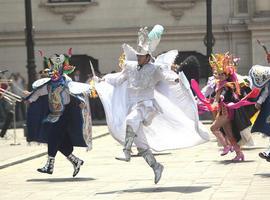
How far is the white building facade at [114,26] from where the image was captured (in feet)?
110

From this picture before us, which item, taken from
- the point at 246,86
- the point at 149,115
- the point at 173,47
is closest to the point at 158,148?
the point at 149,115

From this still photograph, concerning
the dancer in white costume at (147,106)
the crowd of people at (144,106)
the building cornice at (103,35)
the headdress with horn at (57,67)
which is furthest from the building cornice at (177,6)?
the dancer in white costume at (147,106)

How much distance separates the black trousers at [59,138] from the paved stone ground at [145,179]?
0.43 meters

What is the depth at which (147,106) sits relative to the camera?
11.9 m

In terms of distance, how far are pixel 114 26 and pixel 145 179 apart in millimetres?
21632

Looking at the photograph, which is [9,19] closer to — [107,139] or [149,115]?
[107,139]

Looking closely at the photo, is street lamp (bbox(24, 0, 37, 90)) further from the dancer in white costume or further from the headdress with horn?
the dancer in white costume

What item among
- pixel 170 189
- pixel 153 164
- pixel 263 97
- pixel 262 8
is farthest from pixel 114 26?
pixel 170 189

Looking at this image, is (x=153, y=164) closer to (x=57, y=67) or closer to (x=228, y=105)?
(x=57, y=67)

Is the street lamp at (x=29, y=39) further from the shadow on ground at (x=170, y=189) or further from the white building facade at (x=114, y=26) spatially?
the shadow on ground at (x=170, y=189)

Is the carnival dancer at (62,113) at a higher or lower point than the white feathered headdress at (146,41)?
lower

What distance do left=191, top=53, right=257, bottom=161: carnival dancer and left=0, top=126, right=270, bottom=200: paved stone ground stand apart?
1.28 feet

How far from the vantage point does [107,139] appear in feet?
75.2

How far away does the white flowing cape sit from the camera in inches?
482
